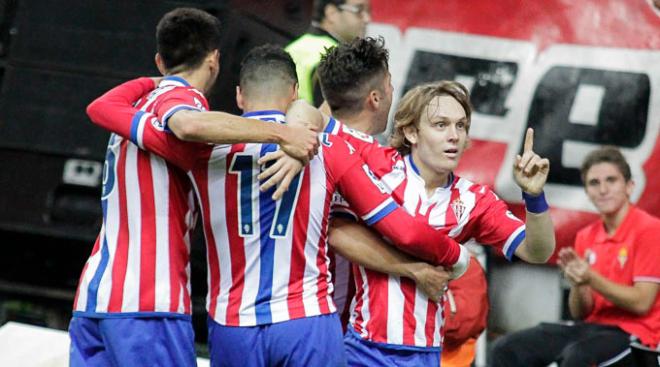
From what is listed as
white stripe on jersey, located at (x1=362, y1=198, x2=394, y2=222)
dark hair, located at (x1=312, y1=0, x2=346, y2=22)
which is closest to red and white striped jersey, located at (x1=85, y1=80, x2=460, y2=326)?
white stripe on jersey, located at (x1=362, y1=198, x2=394, y2=222)

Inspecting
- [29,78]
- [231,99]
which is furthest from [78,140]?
[231,99]

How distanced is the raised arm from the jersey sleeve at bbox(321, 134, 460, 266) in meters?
0.28

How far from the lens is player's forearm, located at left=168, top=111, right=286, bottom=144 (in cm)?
354

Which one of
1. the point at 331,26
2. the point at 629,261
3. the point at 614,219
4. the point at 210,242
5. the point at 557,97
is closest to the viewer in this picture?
the point at 210,242

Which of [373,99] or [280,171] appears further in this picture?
[373,99]

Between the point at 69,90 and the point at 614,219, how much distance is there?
2690 mm

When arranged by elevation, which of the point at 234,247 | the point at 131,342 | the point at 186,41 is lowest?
the point at 131,342

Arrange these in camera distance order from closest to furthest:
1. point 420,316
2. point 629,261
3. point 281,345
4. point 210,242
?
point 281,345, point 210,242, point 420,316, point 629,261

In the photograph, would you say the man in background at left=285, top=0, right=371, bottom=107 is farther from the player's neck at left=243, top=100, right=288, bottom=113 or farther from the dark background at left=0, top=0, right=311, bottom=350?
the player's neck at left=243, top=100, right=288, bottom=113

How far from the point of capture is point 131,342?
3.78 meters

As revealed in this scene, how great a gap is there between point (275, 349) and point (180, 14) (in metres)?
1.16

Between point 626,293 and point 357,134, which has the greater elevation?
point 357,134

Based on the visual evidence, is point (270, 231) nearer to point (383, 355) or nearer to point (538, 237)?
point (383, 355)

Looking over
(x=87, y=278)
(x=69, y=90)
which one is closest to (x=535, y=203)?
(x=87, y=278)
